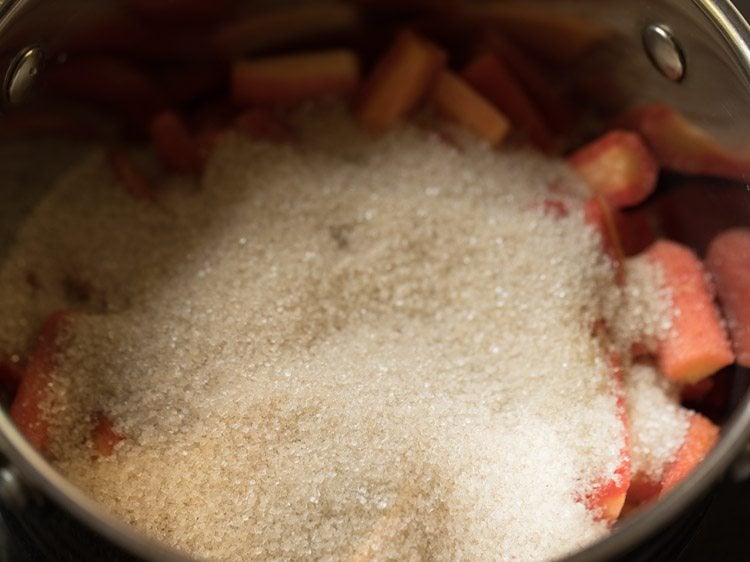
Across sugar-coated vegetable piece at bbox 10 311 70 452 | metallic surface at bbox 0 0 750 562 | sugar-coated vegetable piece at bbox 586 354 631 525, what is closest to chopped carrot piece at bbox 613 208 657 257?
metallic surface at bbox 0 0 750 562

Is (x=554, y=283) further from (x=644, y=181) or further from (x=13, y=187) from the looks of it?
(x=13, y=187)

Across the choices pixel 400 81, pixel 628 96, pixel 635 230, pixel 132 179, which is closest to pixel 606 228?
Answer: pixel 635 230

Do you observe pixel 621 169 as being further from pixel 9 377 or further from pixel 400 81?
pixel 9 377

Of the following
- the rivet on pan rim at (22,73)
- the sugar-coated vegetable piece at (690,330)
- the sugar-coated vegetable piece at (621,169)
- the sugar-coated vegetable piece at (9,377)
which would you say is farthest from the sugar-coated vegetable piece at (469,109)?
the sugar-coated vegetable piece at (9,377)

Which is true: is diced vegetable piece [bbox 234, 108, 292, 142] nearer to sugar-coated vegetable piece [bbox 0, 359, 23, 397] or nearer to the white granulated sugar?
sugar-coated vegetable piece [bbox 0, 359, 23, 397]

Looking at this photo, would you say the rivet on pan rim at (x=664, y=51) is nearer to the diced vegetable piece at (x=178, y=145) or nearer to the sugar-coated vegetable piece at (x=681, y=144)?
the sugar-coated vegetable piece at (x=681, y=144)
